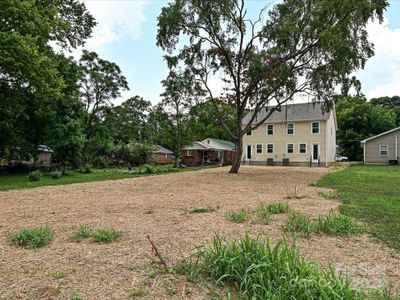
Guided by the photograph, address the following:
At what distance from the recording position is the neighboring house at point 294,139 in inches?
1136

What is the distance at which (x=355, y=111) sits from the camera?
40469 millimetres

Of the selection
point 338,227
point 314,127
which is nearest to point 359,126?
point 314,127

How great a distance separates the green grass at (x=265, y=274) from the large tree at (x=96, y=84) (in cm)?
2955

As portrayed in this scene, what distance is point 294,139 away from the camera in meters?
30.3

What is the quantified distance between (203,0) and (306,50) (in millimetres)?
6553

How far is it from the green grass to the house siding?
30458mm

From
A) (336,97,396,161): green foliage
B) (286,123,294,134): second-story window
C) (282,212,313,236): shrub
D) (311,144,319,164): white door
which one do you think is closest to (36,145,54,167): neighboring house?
(282,212,313,236): shrub

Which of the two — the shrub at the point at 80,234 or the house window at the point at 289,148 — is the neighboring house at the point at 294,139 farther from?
the shrub at the point at 80,234

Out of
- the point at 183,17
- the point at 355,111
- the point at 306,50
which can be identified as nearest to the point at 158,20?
the point at 183,17

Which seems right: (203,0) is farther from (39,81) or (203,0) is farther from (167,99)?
(167,99)

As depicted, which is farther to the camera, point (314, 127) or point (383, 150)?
point (314, 127)

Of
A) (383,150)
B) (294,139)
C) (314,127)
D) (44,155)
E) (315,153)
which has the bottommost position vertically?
(44,155)

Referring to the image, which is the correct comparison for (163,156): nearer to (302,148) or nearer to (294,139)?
(294,139)

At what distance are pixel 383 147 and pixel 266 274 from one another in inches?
1227
